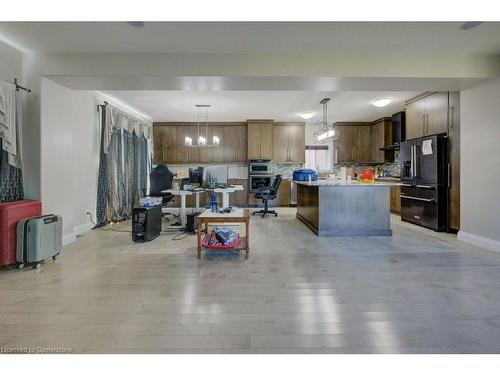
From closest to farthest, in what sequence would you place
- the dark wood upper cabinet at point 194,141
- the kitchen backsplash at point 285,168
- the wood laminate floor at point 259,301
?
1. the wood laminate floor at point 259,301
2. the dark wood upper cabinet at point 194,141
3. the kitchen backsplash at point 285,168

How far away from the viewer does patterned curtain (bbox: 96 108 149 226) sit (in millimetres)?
5172

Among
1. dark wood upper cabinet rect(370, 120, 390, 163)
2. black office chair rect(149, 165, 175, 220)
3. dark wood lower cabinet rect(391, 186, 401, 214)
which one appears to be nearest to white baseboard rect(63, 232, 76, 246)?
black office chair rect(149, 165, 175, 220)

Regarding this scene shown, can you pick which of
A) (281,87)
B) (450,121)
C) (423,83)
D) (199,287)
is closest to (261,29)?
(281,87)

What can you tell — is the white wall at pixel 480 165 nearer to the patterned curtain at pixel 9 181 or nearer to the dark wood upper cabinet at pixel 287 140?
the dark wood upper cabinet at pixel 287 140

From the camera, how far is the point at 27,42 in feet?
10.4

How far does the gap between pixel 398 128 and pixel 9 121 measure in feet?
23.3

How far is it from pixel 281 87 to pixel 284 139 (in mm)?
4194

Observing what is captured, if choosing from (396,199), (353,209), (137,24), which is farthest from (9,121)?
(396,199)

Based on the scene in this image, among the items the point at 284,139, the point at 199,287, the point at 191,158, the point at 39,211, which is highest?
the point at 284,139

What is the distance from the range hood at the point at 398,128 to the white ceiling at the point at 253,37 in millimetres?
3123

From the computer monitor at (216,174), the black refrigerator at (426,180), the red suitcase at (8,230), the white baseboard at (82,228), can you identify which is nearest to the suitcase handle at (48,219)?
the red suitcase at (8,230)

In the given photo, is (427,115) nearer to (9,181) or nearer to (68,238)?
(68,238)

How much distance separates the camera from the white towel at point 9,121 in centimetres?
302
